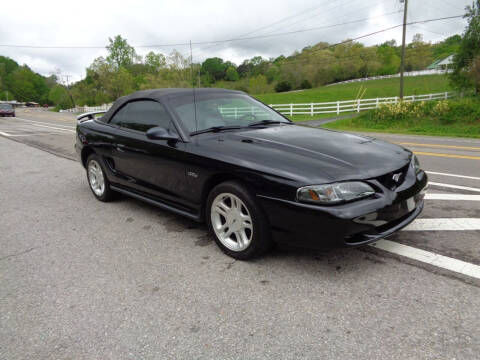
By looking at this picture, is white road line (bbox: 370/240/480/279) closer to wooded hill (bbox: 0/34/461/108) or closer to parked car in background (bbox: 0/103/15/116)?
parked car in background (bbox: 0/103/15/116)

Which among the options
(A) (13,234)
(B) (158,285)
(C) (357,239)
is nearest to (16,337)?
(B) (158,285)

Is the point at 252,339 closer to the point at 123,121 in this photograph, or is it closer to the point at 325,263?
the point at 325,263

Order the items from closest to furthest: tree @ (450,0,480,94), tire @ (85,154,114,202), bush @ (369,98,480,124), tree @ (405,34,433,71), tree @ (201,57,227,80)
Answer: tire @ (85,154,114,202) → bush @ (369,98,480,124) → tree @ (450,0,480,94) → tree @ (405,34,433,71) → tree @ (201,57,227,80)

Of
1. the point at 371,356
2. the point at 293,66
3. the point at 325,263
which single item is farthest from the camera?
the point at 293,66

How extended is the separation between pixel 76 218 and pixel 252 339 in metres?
3.08

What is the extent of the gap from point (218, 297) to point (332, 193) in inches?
43.0

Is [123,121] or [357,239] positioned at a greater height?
[123,121]

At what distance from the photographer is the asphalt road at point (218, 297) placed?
6.72ft

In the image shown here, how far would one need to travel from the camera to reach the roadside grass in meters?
15.6

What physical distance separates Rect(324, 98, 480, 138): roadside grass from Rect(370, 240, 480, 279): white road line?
13502mm

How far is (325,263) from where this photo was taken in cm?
296

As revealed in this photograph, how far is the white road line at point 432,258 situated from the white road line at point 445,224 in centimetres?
Answer: 46

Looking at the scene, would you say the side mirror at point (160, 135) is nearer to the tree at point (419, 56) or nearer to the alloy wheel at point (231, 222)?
the alloy wheel at point (231, 222)

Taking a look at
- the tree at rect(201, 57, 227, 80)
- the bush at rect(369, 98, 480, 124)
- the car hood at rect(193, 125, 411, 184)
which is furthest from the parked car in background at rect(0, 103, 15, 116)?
the tree at rect(201, 57, 227, 80)
